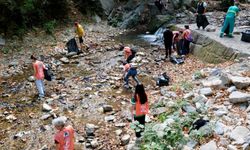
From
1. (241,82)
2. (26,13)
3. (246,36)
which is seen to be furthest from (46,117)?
(26,13)

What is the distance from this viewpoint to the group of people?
16969 mm

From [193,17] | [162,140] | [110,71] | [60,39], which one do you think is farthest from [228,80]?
[193,17]

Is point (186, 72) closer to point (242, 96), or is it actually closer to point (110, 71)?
point (110, 71)

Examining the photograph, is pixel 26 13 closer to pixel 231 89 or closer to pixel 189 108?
pixel 189 108

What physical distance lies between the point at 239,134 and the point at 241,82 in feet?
9.12

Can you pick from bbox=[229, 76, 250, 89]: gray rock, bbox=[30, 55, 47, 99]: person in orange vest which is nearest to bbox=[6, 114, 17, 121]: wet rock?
bbox=[30, 55, 47, 99]: person in orange vest

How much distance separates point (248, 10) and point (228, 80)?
1981cm

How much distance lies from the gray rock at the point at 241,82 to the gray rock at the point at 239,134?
2.46 metres

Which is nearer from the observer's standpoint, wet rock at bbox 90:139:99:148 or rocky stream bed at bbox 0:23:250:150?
rocky stream bed at bbox 0:23:250:150

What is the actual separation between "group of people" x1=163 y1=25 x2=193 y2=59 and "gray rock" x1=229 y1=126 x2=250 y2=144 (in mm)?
9600

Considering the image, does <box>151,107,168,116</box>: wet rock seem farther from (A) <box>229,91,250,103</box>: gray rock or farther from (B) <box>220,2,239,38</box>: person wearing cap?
(B) <box>220,2,239,38</box>: person wearing cap

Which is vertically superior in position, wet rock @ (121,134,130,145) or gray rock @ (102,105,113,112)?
gray rock @ (102,105,113,112)

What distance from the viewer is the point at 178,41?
1755cm

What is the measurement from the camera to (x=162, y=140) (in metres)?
7.11
